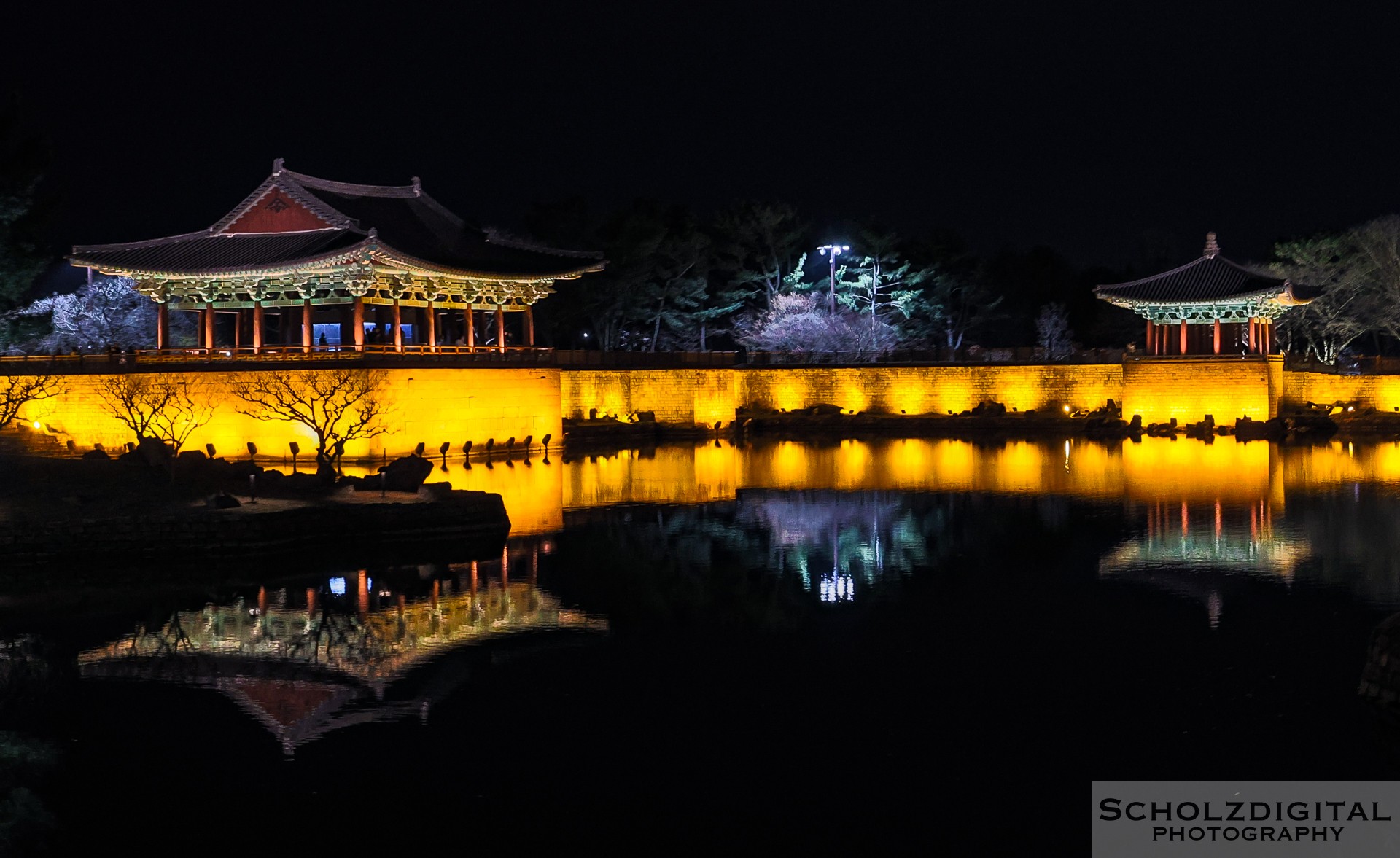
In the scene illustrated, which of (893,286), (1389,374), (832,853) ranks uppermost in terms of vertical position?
(893,286)

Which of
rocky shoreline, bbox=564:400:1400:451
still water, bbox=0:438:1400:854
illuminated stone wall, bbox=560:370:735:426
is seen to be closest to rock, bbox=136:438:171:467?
still water, bbox=0:438:1400:854

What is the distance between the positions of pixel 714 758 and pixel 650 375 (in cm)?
3501

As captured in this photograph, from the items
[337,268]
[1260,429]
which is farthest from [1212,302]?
[337,268]

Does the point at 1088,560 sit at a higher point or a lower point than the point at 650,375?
lower

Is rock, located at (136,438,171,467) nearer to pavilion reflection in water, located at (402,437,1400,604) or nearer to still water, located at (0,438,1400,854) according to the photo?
pavilion reflection in water, located at (402,437,1400,604)

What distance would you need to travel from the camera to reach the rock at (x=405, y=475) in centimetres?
2231

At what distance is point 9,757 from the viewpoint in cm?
1104

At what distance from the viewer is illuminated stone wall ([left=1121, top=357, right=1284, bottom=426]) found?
45469mm

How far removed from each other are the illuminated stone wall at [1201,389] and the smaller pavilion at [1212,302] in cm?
152

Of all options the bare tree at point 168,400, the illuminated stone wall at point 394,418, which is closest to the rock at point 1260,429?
the illuminated stone wall at point 394,418

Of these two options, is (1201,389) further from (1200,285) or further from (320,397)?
(320,397)

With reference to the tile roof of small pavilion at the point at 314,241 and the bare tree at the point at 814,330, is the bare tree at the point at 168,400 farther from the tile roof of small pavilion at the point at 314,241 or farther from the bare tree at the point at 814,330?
the bare tree at the point at 814,330

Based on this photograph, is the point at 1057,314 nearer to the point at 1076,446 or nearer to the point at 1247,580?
the point at 1076,446

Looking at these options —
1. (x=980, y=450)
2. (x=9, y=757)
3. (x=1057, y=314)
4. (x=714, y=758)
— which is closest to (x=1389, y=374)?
(x=1057, y=314)
